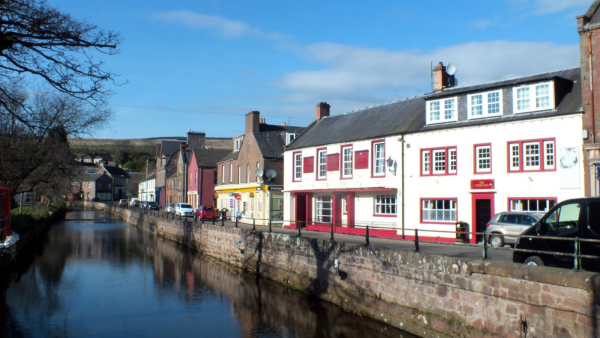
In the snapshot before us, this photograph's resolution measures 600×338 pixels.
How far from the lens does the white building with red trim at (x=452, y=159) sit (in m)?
20.5

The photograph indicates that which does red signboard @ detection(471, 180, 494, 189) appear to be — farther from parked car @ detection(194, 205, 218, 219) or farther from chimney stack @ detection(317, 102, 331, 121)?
parked car @ detection(194, 205, 218, 219)

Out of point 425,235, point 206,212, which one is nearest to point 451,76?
point 425,235

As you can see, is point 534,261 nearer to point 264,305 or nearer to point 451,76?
point 264,305

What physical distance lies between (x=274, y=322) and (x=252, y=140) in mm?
25687

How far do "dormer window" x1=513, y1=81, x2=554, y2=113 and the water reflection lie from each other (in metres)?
12.5

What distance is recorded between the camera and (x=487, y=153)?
22.5m

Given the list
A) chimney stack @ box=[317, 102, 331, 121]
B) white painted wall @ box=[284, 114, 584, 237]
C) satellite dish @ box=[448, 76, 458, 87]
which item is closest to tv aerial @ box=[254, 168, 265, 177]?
chimney stack @ box=[317, 102, 331, 121]

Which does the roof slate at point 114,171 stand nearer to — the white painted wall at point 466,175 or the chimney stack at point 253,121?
the chimney stack at point 253,121

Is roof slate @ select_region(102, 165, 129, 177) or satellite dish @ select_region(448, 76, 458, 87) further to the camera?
roof slate @ select_region(102, 165, 129, 177)

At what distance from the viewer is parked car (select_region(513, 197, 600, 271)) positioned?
34.1ft

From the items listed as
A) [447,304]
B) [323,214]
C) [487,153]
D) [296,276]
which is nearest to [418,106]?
[487,153]

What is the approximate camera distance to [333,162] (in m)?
30.5

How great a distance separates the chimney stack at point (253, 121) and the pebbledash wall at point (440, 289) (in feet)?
64.0

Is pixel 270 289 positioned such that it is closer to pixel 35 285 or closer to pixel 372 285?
pixel 372 285
